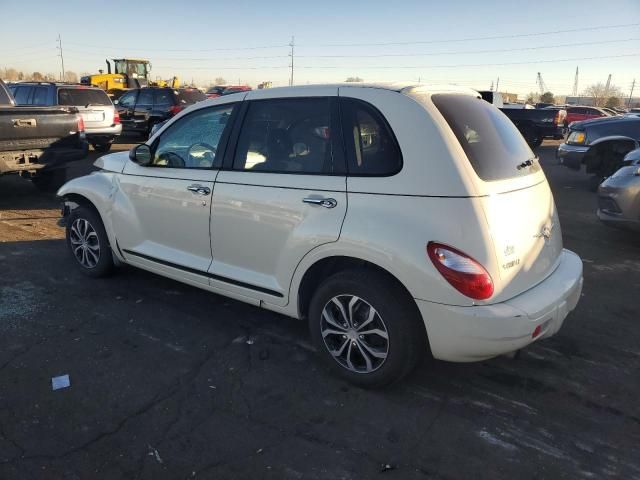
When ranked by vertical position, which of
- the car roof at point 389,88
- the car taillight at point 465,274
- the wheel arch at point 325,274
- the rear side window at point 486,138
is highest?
the car roof at point 389,88

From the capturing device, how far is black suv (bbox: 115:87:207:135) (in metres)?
15.8

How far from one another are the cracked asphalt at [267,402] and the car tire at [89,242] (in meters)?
0.36

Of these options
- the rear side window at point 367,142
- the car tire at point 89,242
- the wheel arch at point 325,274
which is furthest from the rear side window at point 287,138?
the car tire at point 89,242

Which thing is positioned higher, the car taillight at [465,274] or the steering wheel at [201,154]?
the steering wheel at [201,154]

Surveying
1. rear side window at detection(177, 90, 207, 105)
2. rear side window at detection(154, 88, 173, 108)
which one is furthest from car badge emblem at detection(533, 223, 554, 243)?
rear side window at detection(177, 90, 207, 105)

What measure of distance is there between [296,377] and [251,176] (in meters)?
1.37

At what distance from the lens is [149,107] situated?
53.1ft

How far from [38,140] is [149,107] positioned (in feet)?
29.9

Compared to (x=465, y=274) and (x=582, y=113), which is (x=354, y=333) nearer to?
(x=465, y=274)

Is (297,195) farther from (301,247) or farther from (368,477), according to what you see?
(368,477)

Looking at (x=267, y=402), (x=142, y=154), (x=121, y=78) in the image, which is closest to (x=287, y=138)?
(x=142, y=154)

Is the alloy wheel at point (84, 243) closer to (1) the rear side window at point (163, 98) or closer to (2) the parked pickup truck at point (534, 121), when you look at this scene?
(1) the rear side window at point (163, 98)

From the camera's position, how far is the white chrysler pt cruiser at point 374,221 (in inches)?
103

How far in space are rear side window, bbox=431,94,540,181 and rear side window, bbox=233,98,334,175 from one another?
0.73m
